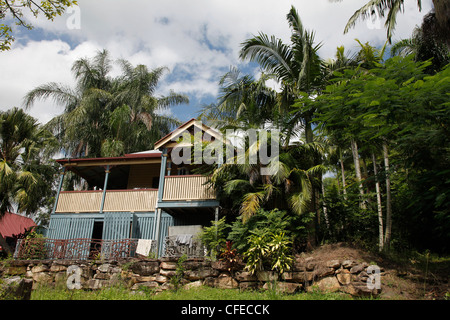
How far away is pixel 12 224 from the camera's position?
87.0ft

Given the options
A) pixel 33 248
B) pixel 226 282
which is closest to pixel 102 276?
pixel 33 248

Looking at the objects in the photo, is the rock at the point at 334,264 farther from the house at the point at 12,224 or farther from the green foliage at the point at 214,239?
the house at the point at 12,224

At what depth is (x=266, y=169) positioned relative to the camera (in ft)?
38.3

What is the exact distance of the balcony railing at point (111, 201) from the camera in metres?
16.0

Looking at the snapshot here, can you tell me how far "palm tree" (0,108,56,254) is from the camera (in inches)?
668

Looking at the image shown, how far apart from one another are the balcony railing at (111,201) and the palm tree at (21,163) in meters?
1.88

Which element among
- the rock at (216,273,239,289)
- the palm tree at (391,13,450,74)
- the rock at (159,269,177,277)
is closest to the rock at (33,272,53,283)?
the rock at (159,269,177,277)

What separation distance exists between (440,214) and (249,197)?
5340mm

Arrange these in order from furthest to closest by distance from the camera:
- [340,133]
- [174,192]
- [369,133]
→ [174,192] → [340,133] → [369,133]

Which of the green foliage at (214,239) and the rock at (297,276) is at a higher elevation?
the green foliage at (214,239)

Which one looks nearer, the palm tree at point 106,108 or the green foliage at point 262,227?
the green foliage at point 262,227

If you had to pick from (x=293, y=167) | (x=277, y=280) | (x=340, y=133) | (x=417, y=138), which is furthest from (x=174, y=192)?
(x=417, y=138)

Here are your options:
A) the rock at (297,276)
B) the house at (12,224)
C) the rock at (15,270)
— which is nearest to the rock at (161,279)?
the rock at (297,276)
